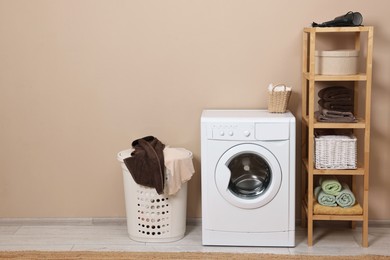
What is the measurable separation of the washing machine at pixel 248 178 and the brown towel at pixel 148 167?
0.78 feet

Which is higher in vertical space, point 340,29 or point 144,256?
point 340,29

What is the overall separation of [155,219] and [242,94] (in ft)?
3.01

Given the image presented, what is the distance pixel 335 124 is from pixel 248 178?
0.58 meters

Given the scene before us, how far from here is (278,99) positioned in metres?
4.06

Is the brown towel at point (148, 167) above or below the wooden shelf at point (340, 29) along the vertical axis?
below

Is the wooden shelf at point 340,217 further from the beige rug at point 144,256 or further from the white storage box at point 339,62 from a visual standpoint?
the white storage box at point 339,62

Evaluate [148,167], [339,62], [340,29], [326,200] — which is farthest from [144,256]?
[340,29]

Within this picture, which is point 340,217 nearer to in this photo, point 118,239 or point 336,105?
point 336,105

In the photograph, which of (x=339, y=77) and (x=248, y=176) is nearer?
(x=339, y=77)

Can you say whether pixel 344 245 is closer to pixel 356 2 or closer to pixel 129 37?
pixel 356 2

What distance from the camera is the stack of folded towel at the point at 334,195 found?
13.1ft

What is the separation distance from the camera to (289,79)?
425 cm

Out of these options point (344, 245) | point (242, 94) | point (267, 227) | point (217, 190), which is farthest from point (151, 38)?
point (344, 245)

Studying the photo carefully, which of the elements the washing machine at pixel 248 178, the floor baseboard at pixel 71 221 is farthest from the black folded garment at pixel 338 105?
the floor baseboard at pixel 71 221
